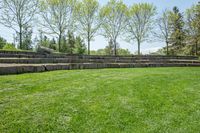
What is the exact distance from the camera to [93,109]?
12.2ft

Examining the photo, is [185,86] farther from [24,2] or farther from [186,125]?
[24,2]

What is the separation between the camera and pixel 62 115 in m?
3.38

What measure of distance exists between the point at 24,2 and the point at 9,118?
26029mm

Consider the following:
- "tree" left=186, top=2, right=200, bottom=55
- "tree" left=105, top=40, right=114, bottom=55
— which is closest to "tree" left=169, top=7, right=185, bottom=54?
"tree" left=186, top=2, right=200, bottom=55

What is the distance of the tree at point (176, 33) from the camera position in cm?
3572

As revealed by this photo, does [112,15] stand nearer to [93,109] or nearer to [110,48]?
[110,48]

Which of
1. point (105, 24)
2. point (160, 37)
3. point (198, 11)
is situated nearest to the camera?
point (198, 11)

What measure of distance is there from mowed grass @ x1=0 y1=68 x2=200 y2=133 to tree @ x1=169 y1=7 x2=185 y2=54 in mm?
32778

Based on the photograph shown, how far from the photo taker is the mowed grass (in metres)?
3.12

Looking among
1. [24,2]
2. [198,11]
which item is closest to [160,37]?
[198,11]

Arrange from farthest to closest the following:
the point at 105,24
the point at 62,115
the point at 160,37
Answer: the point at 160,37 < the point at 105,24 < the point at 62,115

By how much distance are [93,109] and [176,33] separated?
35012 mm

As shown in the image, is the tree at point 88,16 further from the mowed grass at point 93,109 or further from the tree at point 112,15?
the mowed grass at point 93,109

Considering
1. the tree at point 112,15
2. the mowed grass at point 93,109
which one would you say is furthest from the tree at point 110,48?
the mowed grass at point 93,109
